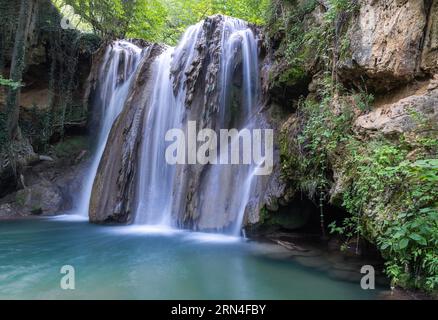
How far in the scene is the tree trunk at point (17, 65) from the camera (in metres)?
12.0

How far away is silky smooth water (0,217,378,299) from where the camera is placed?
15.1 ft

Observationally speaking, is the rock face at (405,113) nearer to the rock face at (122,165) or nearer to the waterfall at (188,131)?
the waterfall at (188,131)

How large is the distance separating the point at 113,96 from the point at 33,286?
31.2 ft

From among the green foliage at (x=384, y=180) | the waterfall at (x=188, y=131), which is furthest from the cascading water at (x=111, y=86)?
the green foliage at (x=384, y=180)

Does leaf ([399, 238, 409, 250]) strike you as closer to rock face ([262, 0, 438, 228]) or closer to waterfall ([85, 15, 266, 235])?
rock face ([262, 0, 438, 228])

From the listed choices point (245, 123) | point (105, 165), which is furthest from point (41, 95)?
point (245, 123)

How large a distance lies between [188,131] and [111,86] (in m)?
5.31

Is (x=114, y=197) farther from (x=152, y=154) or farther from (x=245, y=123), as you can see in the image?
(x=245, y=123)

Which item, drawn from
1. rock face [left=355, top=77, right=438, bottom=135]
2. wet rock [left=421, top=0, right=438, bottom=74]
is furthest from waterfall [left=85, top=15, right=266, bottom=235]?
wet rock [left=421, top=0, right=438, bottom=74]

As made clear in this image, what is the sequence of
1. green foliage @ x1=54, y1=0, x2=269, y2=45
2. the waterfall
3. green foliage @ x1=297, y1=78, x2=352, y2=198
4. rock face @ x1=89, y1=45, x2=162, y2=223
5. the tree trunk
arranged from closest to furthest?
green foliage @ x1=297, y1=78, x2=352, y2=198 < the waterfall < rock face @ x1=89, y1=45, x2=162, y2=223 < the tree trunk < green foliage @ x1=54, y1=0, x2=269, y2=45

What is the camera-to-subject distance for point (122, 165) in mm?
10445

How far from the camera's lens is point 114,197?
10117 mm

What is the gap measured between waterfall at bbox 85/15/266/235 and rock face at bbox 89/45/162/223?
0.09ft

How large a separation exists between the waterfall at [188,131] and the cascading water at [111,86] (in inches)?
74.9
